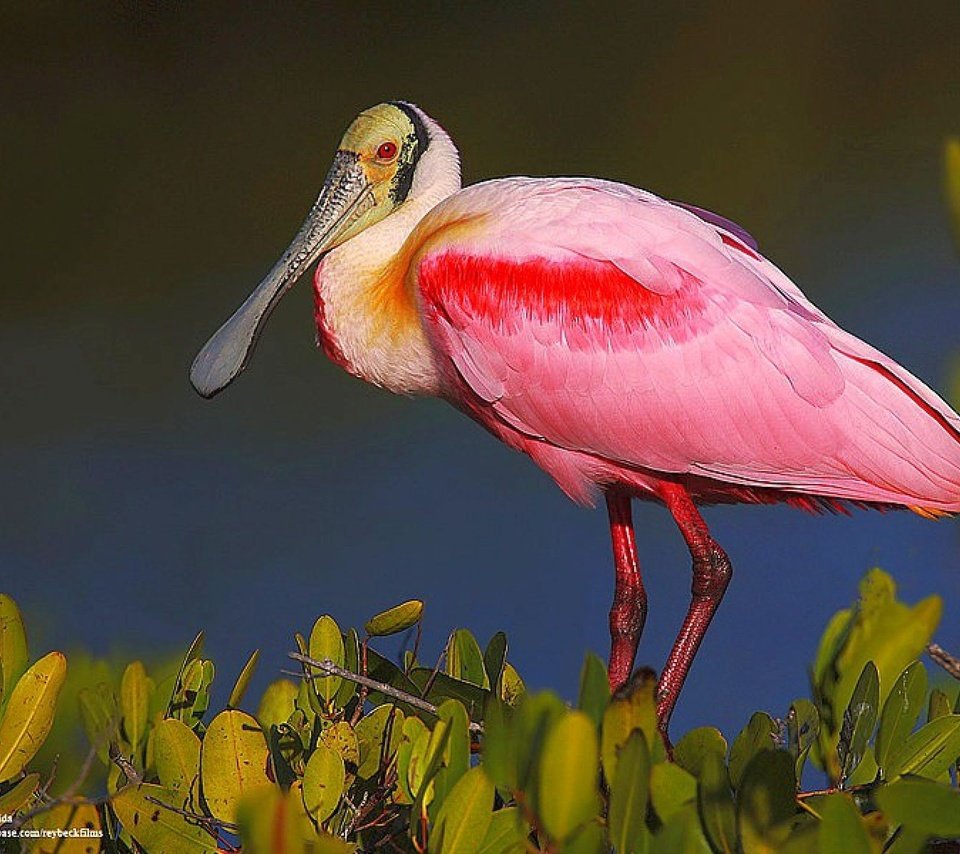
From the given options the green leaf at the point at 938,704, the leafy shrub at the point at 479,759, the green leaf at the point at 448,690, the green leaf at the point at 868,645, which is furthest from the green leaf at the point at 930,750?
the green leaf at the point at 448,690

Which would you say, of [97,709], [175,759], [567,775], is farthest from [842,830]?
[97,709]

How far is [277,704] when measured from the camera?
5.79 ft

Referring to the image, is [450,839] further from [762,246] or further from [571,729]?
[762,246]

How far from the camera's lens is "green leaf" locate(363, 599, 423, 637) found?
1.76m

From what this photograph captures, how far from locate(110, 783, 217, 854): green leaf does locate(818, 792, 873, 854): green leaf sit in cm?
60

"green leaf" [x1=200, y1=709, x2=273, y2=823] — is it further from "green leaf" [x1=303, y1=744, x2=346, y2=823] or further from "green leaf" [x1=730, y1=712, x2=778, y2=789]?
"green leaf" [x1=730, y1=712, x2=778, y2=789]

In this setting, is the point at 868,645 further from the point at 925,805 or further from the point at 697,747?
the point at 925,805

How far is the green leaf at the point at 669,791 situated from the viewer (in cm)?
126

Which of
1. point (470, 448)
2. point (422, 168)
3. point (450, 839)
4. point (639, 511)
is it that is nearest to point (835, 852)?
point (450, 839)

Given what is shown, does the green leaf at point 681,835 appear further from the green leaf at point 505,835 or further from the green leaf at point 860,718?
the green leaf at point 860,718

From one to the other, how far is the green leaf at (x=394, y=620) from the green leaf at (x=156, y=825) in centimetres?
32

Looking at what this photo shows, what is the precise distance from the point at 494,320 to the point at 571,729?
125 centimetres

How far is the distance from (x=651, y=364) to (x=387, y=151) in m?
0.63

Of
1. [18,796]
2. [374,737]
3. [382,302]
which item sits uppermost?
[382,302]
